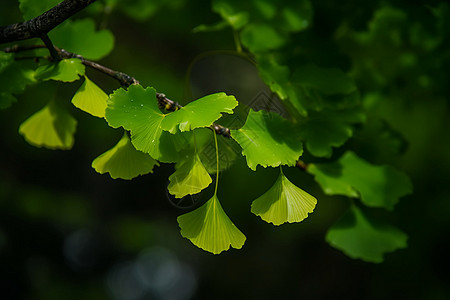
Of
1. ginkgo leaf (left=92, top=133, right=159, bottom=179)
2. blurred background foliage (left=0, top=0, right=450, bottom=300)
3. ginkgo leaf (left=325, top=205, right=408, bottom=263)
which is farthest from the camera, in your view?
blurred background foliage (left=0, top=0, right=450, bottom=300)

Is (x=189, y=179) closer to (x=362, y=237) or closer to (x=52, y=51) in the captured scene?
(x=52, y=51)

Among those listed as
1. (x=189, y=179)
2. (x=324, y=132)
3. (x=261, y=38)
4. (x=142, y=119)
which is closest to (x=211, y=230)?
(x=189, y=179)

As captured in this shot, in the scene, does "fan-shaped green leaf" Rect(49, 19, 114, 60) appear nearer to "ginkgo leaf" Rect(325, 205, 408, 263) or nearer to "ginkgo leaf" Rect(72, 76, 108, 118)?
"ginkgo leaf" Rect(72, 76, 108, 118)

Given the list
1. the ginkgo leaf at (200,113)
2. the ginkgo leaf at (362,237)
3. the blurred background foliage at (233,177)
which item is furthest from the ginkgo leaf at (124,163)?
the ginkgo leaf at (362,237)

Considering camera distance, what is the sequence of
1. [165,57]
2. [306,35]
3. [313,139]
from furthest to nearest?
[165,57]
[306,35]
[313,139]

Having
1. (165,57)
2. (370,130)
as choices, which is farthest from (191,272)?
(370,130)

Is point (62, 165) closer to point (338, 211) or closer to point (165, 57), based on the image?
point (165, 57)

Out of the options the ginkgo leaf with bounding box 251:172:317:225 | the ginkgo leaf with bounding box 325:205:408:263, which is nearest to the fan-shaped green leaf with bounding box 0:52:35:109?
the ginkgo leaf with bounding box 251:172:317:225
